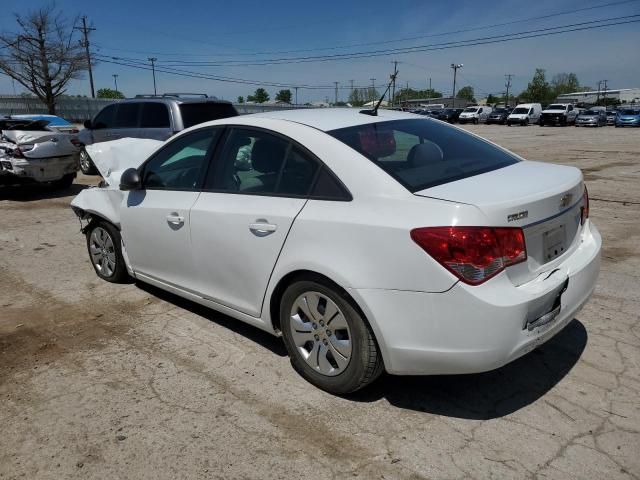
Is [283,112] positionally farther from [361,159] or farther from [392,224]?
[392,224]

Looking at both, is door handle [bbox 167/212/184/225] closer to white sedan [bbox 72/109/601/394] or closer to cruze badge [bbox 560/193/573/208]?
white sedan [bbox 72/109/601/394]

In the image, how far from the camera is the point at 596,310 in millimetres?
4176

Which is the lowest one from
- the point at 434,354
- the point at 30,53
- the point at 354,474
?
the point at 354,474

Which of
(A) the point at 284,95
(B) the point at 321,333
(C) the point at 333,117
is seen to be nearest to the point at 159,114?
(C) the point at 333,117

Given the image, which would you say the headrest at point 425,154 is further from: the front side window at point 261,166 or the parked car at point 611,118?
the parked car at point 611,118

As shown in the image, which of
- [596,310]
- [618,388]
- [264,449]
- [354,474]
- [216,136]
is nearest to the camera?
[354,474]

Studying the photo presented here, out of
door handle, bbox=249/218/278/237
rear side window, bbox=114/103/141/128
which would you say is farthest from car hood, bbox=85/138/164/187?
rear side window, bbox=114/103/141/128

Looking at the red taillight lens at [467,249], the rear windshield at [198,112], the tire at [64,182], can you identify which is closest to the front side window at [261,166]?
the red taillight lens at [467,249]

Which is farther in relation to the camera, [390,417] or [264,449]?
[390,417]

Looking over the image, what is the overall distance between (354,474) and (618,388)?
170 cm

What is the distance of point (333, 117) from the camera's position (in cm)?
354

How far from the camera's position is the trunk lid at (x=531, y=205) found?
2.55 metres

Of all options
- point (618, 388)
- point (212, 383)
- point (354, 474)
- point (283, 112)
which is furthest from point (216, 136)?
point (618, 388)

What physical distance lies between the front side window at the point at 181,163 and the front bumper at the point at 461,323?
67.3 inches
